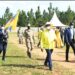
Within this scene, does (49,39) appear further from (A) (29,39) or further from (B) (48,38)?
(A) (29,39)

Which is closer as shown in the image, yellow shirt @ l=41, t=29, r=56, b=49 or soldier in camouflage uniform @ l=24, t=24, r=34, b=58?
yellow shirt @ l=41, t=29, r=56, b=49

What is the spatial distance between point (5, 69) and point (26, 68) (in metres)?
0.91

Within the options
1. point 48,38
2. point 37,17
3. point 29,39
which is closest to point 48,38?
point 48,38

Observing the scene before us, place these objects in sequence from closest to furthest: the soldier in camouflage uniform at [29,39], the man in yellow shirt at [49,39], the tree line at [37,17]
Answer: the man in yellow shirt at [49,39] < the soldier in camouflage uniform at [29,39] < the tree line at [37,17]

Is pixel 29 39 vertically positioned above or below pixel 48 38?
below

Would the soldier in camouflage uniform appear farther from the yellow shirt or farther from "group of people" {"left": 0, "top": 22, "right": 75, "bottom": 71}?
the yellow shirt

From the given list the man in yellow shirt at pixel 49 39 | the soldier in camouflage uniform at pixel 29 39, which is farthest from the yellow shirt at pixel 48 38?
the soldier in camouflage uniform at pixel 29 39

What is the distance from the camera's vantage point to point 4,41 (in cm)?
1873

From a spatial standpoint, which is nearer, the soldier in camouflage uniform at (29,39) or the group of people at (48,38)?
→ the group of people at (48,38)

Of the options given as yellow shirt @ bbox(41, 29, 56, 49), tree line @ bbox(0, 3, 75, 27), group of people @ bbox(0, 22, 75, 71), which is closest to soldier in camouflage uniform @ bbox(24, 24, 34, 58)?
group of people @ bbox(0, 22, 75, 71)

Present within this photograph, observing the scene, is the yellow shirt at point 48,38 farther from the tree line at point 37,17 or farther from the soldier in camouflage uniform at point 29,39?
the tree line at point 37,17

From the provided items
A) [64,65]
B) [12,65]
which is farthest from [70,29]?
[12,65]

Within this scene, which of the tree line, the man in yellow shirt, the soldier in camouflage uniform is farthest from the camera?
the tree line

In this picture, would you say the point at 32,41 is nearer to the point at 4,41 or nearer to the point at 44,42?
the point at 4,41
